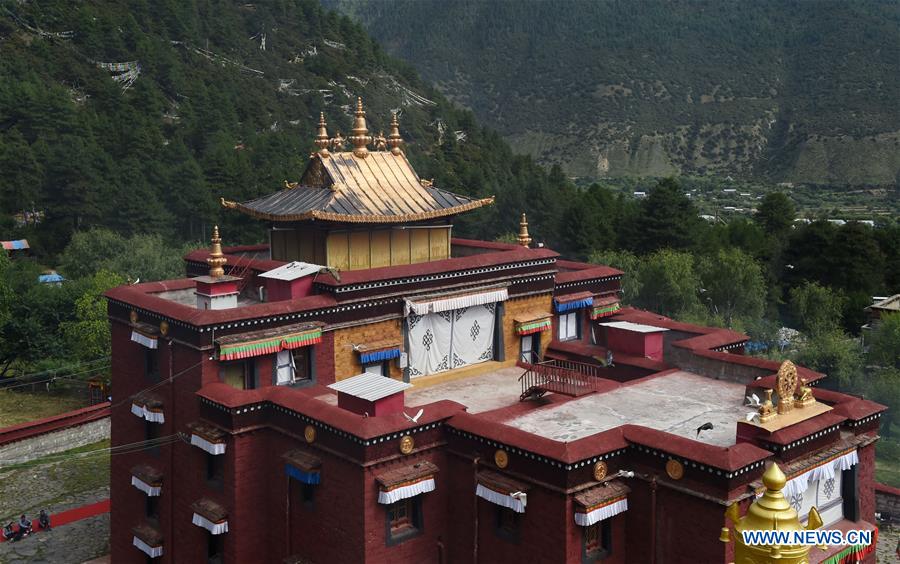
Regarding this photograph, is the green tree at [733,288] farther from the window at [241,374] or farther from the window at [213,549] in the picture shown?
the window at [213,549]

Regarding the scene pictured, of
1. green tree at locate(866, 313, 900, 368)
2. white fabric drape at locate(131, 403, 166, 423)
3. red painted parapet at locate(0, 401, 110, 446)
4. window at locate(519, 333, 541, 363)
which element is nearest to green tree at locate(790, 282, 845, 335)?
green tree at locate(866, 313, 900, 368)

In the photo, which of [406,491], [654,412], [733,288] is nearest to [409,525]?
[406,491]

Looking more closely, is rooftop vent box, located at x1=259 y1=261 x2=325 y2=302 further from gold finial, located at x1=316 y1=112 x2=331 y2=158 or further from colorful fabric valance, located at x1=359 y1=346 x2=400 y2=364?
gold finial, located at x1=316 y1=112 x2=331 y2=158

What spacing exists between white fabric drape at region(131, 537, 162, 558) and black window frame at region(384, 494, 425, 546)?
7.69m

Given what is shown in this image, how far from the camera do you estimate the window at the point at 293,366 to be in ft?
79.9

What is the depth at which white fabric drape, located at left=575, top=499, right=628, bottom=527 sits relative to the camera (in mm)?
19422

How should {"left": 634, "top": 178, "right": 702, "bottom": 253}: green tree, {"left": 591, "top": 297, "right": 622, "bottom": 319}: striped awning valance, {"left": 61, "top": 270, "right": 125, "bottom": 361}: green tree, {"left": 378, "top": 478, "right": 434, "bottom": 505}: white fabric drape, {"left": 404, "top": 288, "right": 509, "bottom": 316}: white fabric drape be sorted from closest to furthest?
{"left": 378, "top": 478, "right": 434, "bottom": 505}: white fabric drape < {"left": 404, "top": 288, "right": 509, "bottom": 316}: white fabric drape < {"left": 591, "top": 297, "right": 622, "bottom": 319}: striped awning valance < {"left": 61, "top": 270, "right": 125, "bottom": 361}: green tree < {"left": 634, "top": 178, "right": 702, "bottom": 253}: green tree

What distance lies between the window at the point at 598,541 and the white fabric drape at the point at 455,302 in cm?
826

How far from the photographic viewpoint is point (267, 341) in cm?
2345

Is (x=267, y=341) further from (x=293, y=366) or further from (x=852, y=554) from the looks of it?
(x=852, y=554)

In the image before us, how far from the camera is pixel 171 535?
2478cm

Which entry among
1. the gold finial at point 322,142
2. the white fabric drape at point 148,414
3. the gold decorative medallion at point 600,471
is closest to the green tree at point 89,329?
the gold finial at point 322,142

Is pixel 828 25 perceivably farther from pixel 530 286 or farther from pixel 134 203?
pixel 530 286

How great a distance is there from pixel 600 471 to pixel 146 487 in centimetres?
1265
